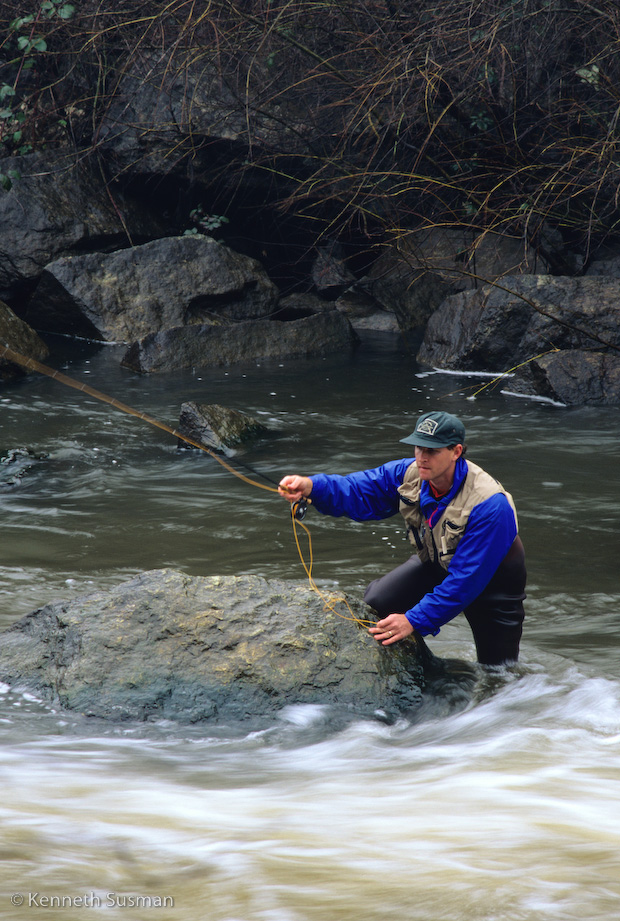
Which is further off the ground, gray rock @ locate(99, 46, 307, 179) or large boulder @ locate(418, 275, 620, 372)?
gray rock @ locate(99, 46, 307, 179)

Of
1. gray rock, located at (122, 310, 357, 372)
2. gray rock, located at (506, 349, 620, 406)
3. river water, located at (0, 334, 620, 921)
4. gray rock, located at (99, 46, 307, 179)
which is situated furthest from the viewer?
gray rock, located at (99, 46, 307, 179)

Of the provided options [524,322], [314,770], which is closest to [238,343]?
[524,322]

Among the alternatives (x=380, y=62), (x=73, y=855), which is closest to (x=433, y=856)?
(x=73, y=855)

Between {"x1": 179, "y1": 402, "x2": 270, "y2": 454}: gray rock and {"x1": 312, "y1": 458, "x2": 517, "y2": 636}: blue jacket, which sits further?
{"x1": 179, "y1": 402, "x2": 270, "y2": 454}: gray rock

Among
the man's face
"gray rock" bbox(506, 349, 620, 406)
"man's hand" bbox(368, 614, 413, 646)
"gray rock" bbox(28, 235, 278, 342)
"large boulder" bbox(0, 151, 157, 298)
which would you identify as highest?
"large boulder" bbox(0, 151, 157, 298)

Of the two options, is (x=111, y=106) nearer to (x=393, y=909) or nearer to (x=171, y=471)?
(x=171, y=471)

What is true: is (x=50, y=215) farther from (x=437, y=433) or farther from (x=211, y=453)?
(x=437, y=433)

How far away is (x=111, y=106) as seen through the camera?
47.4 ft

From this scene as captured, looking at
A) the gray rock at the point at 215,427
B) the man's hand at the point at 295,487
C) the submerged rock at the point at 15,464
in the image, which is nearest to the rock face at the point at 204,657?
the man's hand at the point at 295,487

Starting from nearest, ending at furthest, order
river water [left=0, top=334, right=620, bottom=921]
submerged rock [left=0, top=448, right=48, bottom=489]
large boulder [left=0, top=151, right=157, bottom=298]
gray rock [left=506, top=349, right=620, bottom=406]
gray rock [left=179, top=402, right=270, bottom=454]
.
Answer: river water [left=0, top=334, right=620, bottom=921] → submerged rock [left=0, top=448, right=48, bottom=489] → gray rock [left=179, top=402, right=270, bottom=454] → gray rock [left=506, top=349, right=620, bottom=406] → large boulder [left=0, top=151, right=157, bottom=298]

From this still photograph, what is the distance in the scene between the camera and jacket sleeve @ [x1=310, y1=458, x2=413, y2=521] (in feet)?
13.8

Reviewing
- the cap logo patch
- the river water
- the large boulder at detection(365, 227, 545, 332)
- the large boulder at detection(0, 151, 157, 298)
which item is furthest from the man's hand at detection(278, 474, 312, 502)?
the large boulder at detection(0, 151, 157, 298)

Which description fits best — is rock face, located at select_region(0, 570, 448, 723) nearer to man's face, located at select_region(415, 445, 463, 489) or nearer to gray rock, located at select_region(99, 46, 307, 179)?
man's face, located at select_region(415, 445, 463, 489)

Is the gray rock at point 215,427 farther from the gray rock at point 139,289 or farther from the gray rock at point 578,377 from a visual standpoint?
the gray rock at point 139,289
